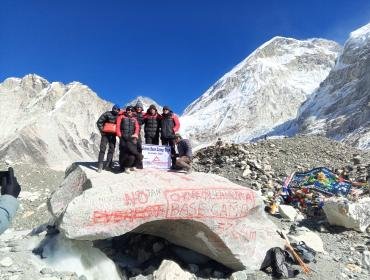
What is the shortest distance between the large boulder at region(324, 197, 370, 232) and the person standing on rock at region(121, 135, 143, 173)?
616 centimetres

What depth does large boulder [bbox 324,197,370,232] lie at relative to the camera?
595 inches

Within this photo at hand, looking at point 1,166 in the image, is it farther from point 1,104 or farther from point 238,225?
point 1,104

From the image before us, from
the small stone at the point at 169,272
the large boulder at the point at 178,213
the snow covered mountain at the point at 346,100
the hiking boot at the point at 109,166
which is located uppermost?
the snow covered mountain at the point at 346,100

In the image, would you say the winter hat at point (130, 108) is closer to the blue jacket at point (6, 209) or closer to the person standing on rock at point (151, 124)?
the person standing on rock at point (151, 124)

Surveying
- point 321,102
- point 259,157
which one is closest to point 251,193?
point 259,157

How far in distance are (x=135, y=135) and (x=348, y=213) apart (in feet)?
21.9

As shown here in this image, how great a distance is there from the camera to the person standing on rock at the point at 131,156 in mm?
12508

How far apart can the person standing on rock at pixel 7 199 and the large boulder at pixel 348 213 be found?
12.4 metres

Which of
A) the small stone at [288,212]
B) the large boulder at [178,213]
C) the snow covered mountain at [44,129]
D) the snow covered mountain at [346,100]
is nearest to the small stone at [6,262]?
the large boulder at [178,213]

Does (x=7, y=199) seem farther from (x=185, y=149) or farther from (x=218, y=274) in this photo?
(x=185, y=149)

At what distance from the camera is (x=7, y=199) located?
424cm

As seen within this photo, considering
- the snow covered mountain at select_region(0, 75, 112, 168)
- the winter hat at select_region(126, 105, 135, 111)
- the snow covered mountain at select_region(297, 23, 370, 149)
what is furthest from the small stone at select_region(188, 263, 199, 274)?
the snow covered mountain at select_region(0, 75, 112, 168)

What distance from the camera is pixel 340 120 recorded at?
364 ft

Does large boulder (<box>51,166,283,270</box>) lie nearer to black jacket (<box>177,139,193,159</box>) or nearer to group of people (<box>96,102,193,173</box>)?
group of people (<box>96,102,193,173</box>)
